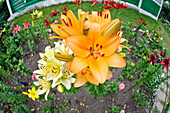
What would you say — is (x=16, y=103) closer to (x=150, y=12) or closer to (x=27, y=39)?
(x=27, y=39)

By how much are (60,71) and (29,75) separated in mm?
1985

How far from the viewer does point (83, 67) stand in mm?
757

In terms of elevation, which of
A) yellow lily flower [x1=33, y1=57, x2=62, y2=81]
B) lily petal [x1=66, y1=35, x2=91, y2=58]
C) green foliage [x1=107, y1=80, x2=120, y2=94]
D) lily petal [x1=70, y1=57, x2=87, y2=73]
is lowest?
green foliage [x1=107, y1=80, x2=120, y2=94]

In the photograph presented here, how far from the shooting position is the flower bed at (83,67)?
0.79 metres

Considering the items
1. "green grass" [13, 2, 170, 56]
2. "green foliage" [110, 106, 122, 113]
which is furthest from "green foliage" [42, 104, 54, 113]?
"green grass" [13, 2, 170, 56]

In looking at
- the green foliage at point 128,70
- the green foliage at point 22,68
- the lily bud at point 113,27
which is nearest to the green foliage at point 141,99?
the green foliage at point 128,70

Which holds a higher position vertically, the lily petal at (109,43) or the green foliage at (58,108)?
the lily petal at (109,43)

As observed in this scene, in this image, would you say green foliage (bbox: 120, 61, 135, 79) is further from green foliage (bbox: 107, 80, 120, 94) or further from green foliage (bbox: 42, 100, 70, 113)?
green foliage (bbox: 42, 100, 70, 113)

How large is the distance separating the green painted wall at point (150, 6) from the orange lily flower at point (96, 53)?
14.0 feet

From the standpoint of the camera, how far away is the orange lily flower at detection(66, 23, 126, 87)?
2.48ft

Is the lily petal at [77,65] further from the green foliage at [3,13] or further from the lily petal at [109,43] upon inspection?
the green foliage at [3,13]

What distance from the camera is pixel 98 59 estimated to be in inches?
32.6

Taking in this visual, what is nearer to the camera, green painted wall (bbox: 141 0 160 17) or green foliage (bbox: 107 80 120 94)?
green foliage (bbox: 107 80 120 94)

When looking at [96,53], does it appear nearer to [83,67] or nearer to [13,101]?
[83,67]
